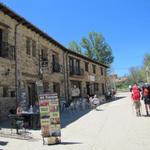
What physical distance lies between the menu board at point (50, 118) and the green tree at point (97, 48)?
49.0 metres

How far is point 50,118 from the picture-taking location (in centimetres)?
989

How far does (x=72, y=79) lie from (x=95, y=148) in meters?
21.5

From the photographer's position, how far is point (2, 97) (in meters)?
16.1

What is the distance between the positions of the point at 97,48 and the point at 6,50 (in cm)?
4354

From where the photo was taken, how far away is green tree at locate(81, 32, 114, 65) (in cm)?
5903

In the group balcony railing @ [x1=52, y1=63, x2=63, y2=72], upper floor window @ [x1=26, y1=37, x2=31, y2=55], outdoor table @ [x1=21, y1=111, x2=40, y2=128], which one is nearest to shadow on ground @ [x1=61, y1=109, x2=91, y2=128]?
outdoor table @ [x1=21, y1=111, x2=40, y2=128]

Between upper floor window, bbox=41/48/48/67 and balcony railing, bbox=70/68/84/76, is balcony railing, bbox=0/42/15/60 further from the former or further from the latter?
balcony railing, bbox=70/68/84/76

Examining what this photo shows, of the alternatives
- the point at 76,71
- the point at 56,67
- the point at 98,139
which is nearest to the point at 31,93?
the point at 56,67

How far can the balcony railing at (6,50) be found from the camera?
16.8 meters

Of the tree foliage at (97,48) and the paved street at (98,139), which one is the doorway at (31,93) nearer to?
the paved street at (98,139)

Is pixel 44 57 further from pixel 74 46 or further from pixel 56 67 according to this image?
pixel 74 46

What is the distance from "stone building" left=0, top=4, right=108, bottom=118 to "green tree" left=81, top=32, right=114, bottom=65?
92.6 feet

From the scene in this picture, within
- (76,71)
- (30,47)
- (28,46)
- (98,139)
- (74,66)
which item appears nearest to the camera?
(98,139)

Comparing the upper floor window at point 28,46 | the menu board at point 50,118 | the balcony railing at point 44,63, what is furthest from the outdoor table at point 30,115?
the balcony railing at point 44,63
